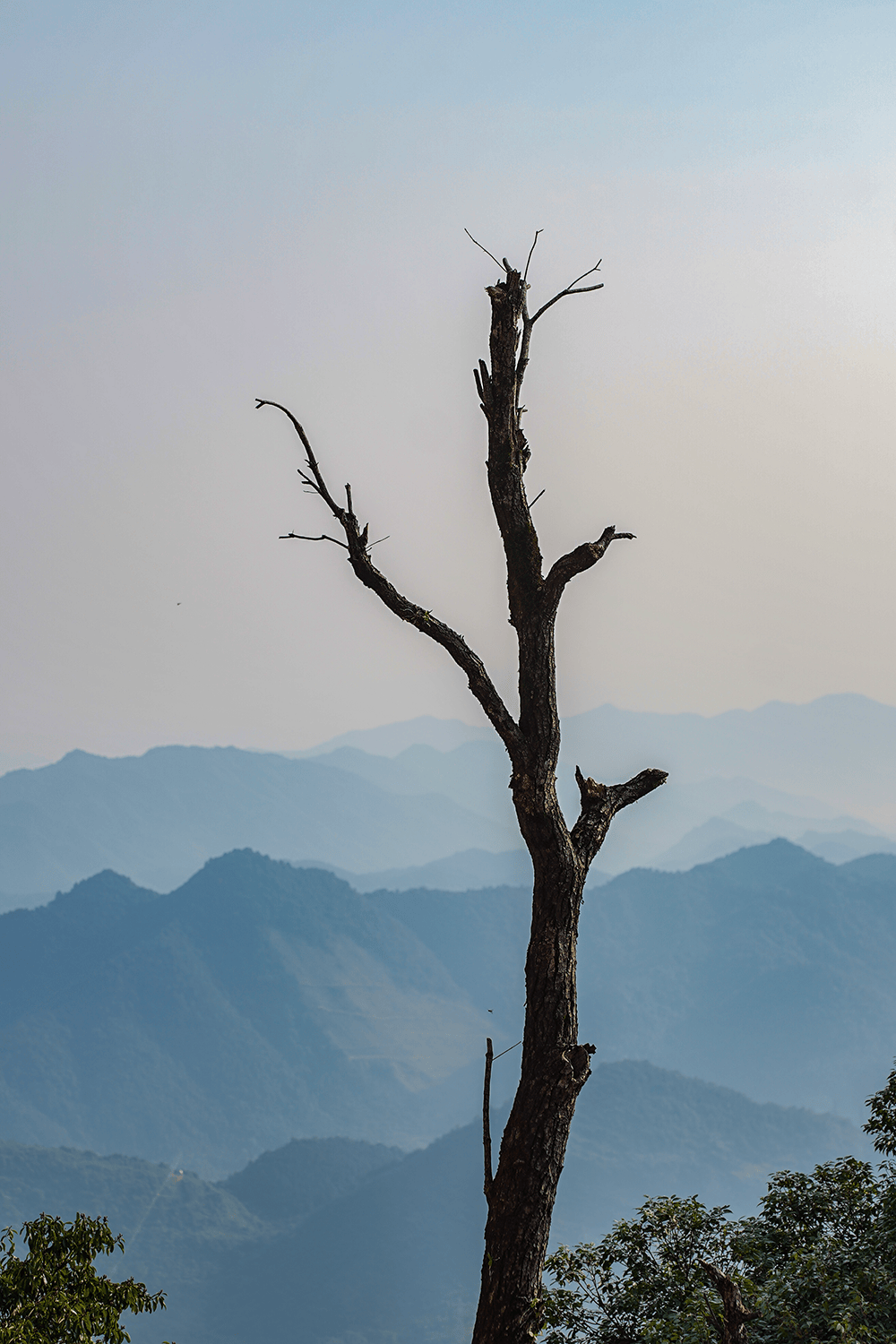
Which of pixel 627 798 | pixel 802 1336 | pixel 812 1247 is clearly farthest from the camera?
pixel 812 1247

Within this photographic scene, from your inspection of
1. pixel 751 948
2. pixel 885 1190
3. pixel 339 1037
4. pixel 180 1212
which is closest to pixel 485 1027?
pixel 339 1037

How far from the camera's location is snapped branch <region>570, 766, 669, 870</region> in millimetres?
5184

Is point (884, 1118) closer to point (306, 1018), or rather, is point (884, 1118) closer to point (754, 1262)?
point (754, 1262)

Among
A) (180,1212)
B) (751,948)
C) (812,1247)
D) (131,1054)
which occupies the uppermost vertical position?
(751,948)

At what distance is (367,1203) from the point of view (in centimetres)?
11794

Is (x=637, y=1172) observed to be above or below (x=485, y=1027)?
below

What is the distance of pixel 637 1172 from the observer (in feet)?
401

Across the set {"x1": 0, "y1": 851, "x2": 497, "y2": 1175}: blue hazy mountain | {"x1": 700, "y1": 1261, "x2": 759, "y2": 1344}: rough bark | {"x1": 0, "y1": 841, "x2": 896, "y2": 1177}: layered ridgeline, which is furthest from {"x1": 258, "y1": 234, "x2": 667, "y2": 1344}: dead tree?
{"x1": 0, "y1": 851, "x2": 497, "y2": 1175}: blue hazy mountain

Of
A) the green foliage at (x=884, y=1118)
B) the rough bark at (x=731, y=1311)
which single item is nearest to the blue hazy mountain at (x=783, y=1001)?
the green foliage at (x=884, y=1118)

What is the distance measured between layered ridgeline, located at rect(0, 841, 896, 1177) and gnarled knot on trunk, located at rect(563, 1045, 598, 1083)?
543 feet

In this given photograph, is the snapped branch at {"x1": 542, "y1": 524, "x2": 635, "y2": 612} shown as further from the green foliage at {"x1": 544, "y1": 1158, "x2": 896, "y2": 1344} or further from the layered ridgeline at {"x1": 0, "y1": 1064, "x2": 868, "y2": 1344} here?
the layered ridgeline at {"x1": 0, "y1": 1064, "x2": 868, "y2": 1344}

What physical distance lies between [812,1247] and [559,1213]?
126 meters

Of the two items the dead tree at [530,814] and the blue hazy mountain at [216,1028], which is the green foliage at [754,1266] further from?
the blue hazy mountain at [216,1028]

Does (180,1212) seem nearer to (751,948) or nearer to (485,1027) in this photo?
(485,1027)
